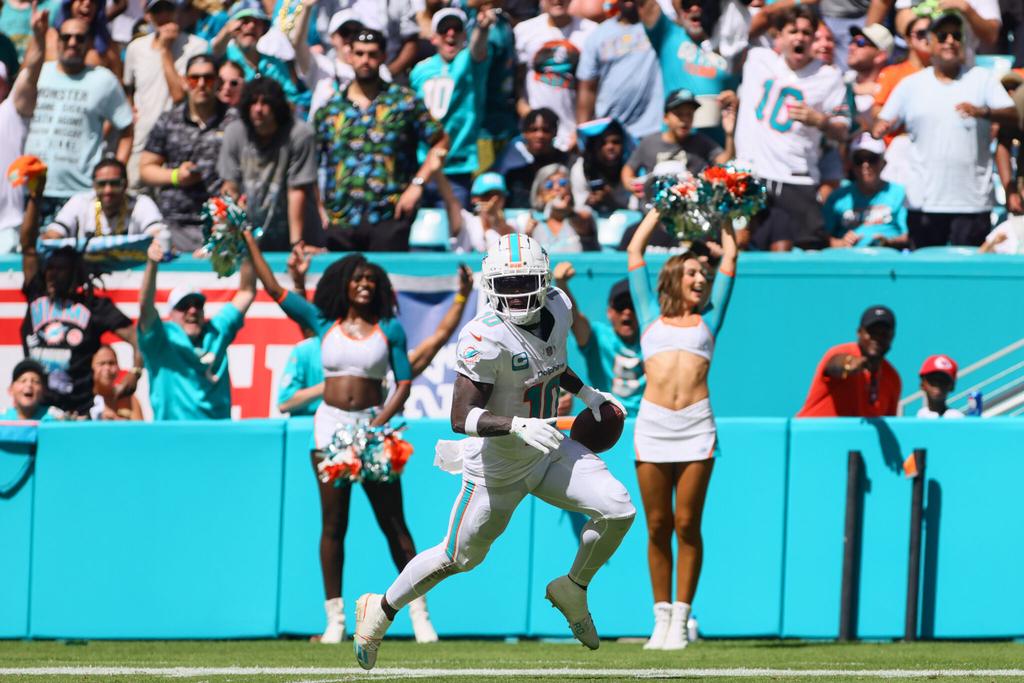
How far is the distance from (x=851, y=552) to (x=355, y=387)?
10.0 ft

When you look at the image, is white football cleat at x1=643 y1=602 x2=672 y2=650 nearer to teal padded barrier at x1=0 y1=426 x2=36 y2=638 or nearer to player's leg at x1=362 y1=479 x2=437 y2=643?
player's leg at x1=362 y1=479 x2=437 y2=643

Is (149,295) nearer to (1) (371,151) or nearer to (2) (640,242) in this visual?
(1) (371,151)

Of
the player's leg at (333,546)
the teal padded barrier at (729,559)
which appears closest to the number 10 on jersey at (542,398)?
the player's leg at (333,546)

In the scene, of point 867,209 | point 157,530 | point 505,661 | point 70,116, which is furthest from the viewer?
point 70,116

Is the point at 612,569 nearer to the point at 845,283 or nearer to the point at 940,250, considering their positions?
the point at 845,283

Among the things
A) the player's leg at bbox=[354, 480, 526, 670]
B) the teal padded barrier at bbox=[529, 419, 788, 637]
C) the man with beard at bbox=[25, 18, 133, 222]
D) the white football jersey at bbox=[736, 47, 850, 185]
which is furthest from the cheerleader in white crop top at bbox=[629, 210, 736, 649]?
the man with beard at bbox=[25, 18, 133, 222]

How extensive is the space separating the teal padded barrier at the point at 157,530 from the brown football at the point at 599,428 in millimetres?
3322

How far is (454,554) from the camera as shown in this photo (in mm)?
6898

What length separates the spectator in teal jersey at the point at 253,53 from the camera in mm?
13398

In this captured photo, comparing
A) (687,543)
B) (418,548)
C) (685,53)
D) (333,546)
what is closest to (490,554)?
(418,548)

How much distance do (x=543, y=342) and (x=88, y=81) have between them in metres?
7.07

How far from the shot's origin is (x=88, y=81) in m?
12.7

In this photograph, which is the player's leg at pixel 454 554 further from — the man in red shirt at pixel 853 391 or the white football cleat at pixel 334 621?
the man in red shirt at pixel 853 391

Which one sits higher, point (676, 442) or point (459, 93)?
point (459, 93)
